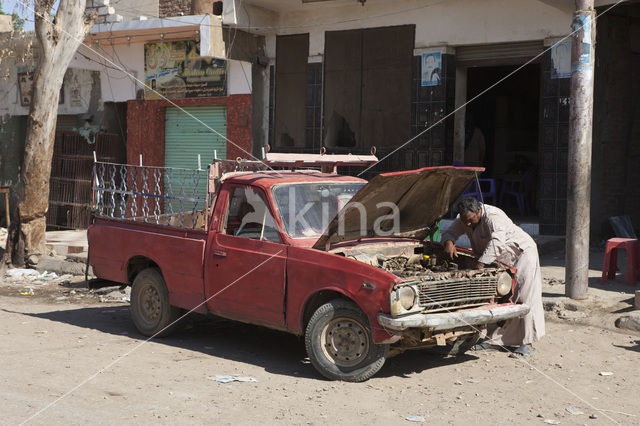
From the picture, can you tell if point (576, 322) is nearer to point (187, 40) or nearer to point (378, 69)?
point (378, 69)

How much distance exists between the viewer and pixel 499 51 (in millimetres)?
12531

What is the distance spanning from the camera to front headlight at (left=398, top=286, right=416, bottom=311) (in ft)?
17.9

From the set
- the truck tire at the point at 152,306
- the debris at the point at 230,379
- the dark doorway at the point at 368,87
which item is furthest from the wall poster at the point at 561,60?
the debris at the point at 230,379

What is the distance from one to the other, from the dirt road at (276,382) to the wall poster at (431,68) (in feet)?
20.8

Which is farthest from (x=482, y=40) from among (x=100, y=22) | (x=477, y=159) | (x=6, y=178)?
(x=6, y=178)

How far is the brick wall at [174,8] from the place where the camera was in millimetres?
16812

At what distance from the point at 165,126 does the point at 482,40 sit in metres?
7.81

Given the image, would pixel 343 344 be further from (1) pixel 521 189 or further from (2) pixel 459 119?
(1) pixel 521 189

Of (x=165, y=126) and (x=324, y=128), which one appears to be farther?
(x=165, y=126)

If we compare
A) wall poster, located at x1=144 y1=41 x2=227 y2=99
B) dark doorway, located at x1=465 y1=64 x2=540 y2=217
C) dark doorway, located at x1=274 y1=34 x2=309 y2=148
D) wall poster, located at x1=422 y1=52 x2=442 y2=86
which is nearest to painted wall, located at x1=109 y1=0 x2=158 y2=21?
wall poster, located at x1=144 y1=41 x2=227 y2=99

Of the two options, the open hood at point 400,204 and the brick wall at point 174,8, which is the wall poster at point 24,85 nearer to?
the brick wall at point 174,8

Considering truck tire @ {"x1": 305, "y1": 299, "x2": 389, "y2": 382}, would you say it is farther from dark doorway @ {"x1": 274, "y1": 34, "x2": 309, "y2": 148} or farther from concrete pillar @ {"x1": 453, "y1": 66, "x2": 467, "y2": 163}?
dark doorway @ {"x1": 274, "y1": 34, "x2": 309, "y2": 148}

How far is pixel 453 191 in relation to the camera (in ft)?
22.2

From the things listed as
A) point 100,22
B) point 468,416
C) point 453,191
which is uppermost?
point 100,22
